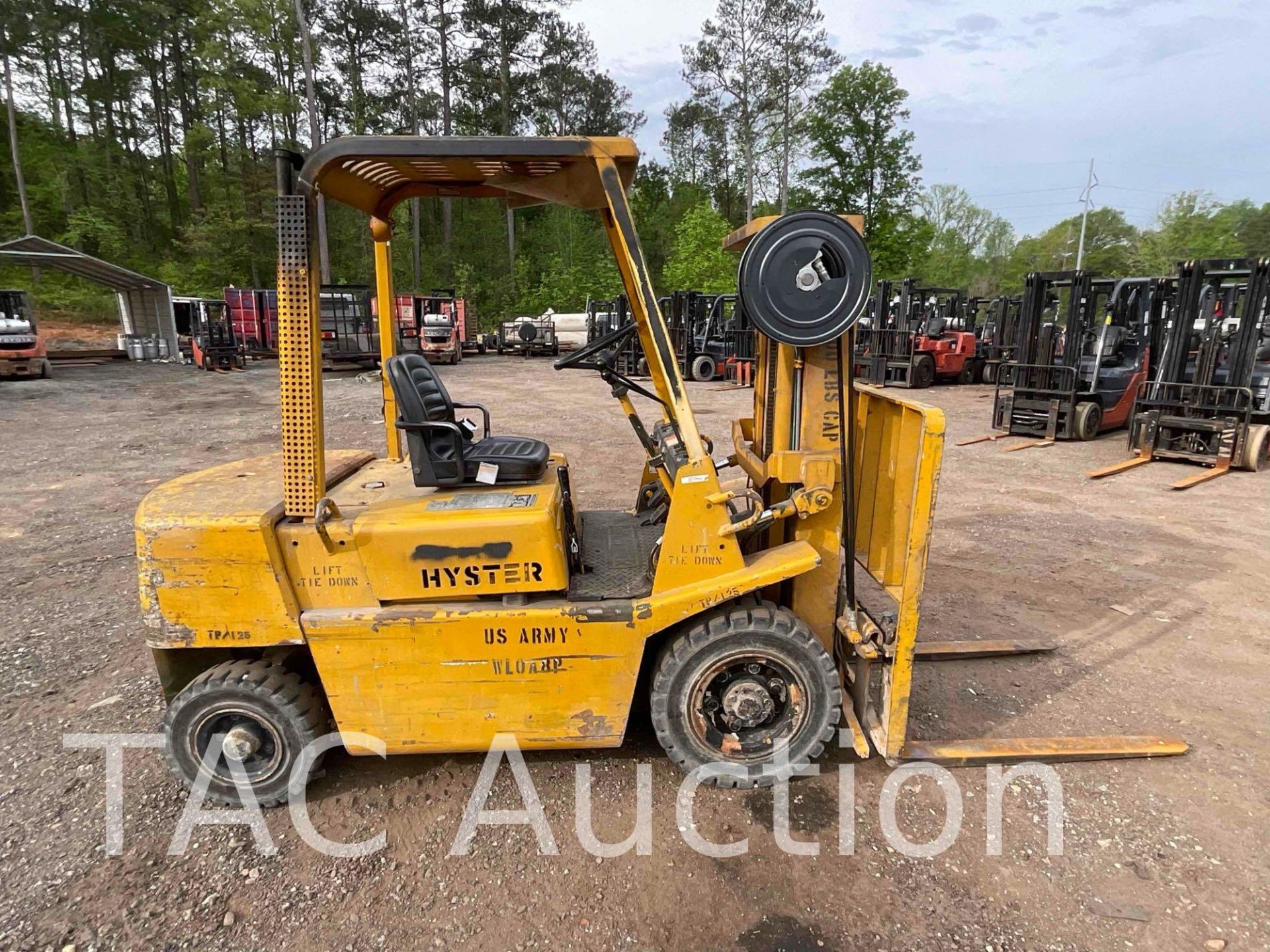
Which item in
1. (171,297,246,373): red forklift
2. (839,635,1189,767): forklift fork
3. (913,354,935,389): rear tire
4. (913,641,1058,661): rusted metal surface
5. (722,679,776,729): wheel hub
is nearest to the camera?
(722,679,776,729): wheel hub

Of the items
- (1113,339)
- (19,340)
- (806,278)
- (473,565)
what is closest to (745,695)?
(473,565)

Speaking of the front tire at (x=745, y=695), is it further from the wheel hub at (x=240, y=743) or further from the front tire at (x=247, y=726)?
the wheel hub at (x=240, y=743)

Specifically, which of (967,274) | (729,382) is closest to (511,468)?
(729,382)

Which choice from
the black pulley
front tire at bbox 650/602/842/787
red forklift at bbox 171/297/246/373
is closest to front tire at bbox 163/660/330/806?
front tire at bbox 650/602/842/787

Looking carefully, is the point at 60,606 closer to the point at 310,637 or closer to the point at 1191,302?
the point at 310,637

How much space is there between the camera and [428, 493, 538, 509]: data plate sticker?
10.4ft

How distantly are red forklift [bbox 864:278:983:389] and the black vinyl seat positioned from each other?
1782 centimetres

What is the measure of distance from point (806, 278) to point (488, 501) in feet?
5.81

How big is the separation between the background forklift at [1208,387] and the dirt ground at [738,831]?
17.0 feet

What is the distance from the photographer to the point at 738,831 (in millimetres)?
3111

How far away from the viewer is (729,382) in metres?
21.6

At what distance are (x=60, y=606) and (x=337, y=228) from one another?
119 feet

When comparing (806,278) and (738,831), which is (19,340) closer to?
(806,278)

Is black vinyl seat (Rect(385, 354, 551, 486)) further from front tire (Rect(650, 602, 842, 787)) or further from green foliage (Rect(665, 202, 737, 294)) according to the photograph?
green foliage (Rect(665, 202, 737, 294))
